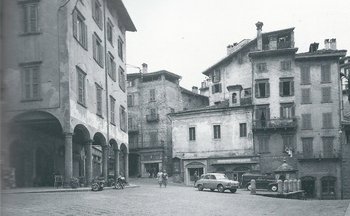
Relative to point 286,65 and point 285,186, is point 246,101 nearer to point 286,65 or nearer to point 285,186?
point 286,65

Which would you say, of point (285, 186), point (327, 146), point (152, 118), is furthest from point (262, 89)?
point (285, 186)

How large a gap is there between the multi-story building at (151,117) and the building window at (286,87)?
52.7 feet

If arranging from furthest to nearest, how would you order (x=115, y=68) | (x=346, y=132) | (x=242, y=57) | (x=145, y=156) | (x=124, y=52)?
(x=145, y=156)
(x=242, y=57)
(x=346, y=132)
(x=124, y=52)
(x=115, y=68)

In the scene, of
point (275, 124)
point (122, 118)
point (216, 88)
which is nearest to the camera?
point (122, 118)

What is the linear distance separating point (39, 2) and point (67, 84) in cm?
400

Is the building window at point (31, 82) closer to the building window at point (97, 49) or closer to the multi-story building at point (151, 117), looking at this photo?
the building window at point (97, 49)

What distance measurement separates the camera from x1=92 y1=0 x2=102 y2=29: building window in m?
27.1

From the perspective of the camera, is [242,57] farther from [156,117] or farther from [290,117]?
[156,117]

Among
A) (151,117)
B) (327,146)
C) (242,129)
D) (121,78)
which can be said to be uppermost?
(121,78)

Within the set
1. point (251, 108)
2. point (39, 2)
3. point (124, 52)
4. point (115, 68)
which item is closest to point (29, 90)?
point (39, 2)

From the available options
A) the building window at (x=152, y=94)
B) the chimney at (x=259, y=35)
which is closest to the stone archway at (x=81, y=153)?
the chimney at (x=259, y=35)

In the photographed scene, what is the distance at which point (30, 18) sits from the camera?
21.1 metres

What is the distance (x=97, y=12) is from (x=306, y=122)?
27114 mm

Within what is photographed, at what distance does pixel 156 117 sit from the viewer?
58281 millimetres
